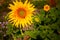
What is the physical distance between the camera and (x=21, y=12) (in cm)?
98

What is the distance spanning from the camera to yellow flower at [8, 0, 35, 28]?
960 millimetres

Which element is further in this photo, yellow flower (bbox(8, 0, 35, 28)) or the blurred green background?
the blurred green background

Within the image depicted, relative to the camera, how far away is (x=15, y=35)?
3.80ft

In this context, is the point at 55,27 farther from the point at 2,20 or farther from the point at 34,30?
the point at 2,20

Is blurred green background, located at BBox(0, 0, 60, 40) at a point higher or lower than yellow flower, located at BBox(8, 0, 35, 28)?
lower

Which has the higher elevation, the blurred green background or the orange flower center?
the orange flower center

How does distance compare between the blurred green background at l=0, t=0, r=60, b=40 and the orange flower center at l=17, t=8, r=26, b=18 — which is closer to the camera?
the orange flower center at l=17, t=8, r=26, b=18

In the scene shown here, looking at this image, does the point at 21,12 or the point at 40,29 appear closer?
the point at 21,12

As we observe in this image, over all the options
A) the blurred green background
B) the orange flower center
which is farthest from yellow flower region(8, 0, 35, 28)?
the blurred green background

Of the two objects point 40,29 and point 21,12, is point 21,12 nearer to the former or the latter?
point 21,12

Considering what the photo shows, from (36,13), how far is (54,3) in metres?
0.20

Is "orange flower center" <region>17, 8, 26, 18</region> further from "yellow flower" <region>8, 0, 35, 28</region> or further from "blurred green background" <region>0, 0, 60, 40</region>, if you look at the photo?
"blurred green background" <region>0, 0, 60, 40</region>

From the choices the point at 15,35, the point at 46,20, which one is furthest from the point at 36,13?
the point at 15,35

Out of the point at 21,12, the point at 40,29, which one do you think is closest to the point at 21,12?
the point at 21,12
